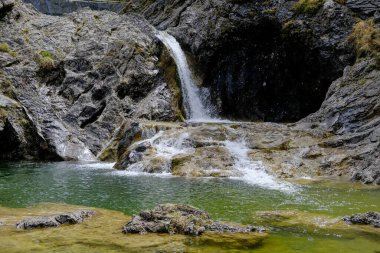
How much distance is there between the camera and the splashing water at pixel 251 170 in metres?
21.9

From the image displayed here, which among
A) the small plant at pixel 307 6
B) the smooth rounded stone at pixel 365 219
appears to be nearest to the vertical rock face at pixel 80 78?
the small plant at pixel 307 6

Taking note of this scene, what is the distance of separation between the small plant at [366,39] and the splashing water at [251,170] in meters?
12.4

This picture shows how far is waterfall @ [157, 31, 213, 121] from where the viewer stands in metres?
43.3

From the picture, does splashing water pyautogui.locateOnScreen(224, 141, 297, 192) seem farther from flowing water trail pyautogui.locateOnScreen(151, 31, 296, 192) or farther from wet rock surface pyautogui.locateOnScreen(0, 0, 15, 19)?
wet rock surface pyautogui.locateOnScreen(0, 0, 15, 19)

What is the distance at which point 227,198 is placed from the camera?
1838cm

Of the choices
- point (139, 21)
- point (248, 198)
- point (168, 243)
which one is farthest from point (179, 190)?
point (139, 21)

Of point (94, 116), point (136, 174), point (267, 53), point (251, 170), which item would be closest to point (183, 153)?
point (136, 174)

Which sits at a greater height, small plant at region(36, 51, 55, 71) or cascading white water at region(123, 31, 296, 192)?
small plant at region(36, 51, 55, 71)

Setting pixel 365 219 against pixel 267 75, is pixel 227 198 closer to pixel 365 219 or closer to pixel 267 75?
pixel 365 219

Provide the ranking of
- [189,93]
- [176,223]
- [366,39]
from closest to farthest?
[176,223], [366,39], [189,93]

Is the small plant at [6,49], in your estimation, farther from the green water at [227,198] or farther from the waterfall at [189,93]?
the green water at [227,198]

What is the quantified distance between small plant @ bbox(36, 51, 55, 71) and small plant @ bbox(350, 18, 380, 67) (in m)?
28.2

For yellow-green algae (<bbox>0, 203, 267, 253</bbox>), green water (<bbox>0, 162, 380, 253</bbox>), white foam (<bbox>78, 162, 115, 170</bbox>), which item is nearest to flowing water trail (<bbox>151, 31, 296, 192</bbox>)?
green water (<bbox>0, 162, 380, 253</bbox>)

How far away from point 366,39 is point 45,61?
2929 cm
